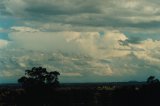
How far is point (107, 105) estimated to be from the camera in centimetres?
13738

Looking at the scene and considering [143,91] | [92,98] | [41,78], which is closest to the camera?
[41,78]

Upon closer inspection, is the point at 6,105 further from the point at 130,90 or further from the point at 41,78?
the point at 130,90

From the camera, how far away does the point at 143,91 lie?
131875mm

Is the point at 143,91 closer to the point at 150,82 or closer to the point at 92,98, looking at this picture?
the point at 150,82

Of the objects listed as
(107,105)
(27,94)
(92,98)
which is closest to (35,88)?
(27,94)

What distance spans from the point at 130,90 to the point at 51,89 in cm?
2406

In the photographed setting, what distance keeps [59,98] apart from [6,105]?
1483cm

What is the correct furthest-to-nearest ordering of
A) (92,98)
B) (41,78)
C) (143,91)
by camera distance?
(92,98), (143,91), (41,78)

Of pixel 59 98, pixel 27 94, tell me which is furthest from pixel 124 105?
pixel 27 94

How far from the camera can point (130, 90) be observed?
136 meters

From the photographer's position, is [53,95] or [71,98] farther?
[71,98]

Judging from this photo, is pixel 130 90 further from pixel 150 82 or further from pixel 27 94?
pixel 27 94

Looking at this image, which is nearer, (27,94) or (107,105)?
(27,94)

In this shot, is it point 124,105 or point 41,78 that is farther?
point 124,105
